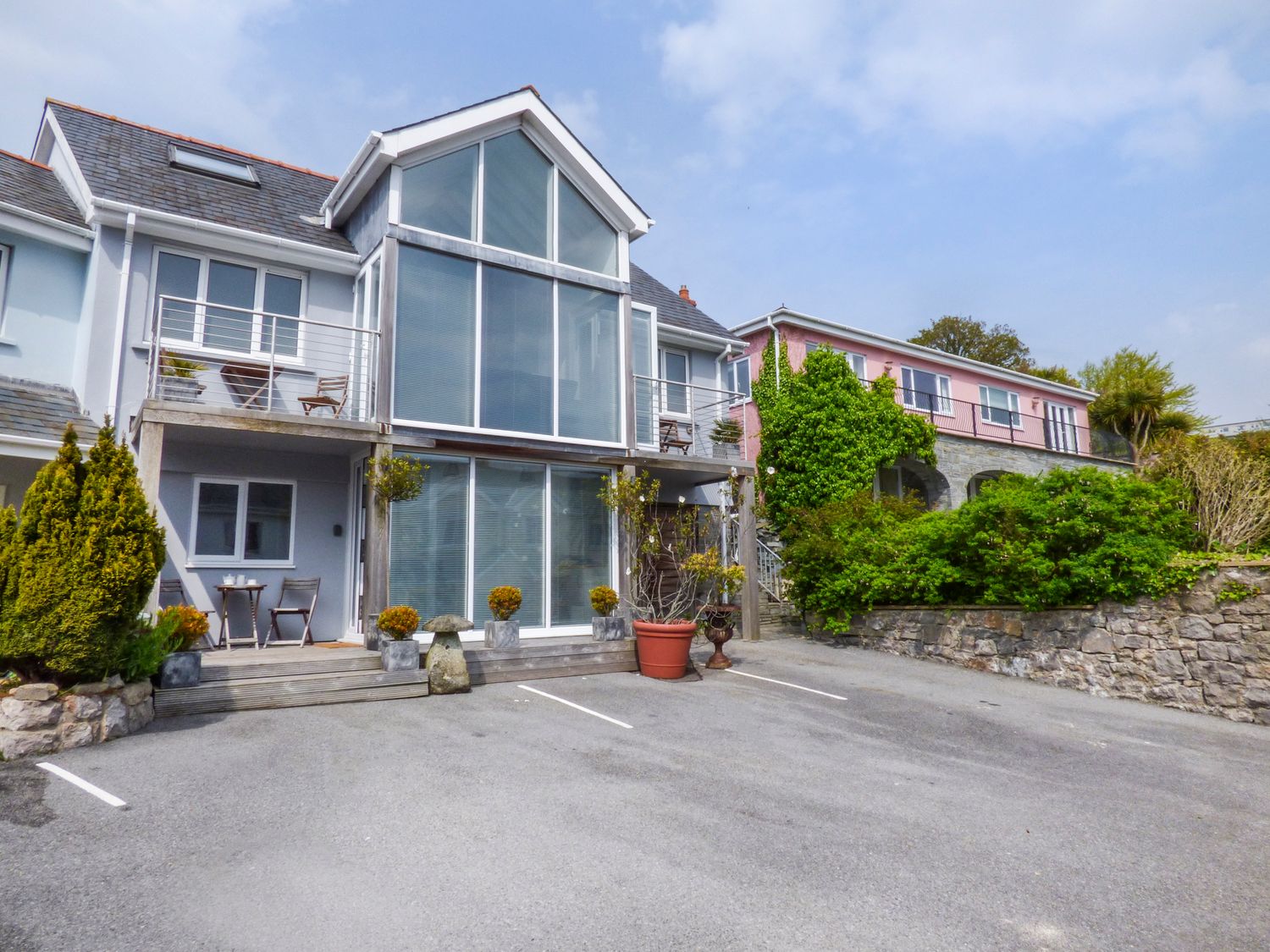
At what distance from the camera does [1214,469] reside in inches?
449

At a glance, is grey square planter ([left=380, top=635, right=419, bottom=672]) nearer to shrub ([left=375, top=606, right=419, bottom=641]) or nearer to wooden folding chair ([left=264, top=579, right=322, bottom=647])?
shrub ([left=375, top=606, right=419, bottom=641])

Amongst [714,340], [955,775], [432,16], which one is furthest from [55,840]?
[714,340]

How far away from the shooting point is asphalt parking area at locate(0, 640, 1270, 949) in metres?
3.53

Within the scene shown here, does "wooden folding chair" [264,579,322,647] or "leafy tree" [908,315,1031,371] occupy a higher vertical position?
"leafy tree" [908,315,1031,371]

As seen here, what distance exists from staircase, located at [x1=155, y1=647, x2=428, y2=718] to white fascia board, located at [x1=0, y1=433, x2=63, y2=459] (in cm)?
321

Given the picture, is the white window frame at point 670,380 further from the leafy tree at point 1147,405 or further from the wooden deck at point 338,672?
the leafy tree at point 1147,405

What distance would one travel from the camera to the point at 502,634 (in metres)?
9.37

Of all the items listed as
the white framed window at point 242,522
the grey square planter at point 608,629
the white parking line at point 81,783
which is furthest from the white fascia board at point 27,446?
the grey square planter at point 608,629

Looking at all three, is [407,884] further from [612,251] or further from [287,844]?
[612,251]

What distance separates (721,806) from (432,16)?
965cm

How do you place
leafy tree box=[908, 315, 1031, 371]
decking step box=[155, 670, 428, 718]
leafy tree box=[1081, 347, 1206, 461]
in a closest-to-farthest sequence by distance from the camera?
1. decking step box=[155, 670, 428, 718]
2. leafy tree box=[1081, 347, 1206, 461]
3. leafy tree box=[908, 315, 1031, 371]

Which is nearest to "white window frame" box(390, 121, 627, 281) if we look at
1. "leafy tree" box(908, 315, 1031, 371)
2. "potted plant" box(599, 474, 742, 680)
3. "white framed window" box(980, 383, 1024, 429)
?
"potted plant" box(599, 474, 742, 680)

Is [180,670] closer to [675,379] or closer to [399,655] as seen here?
[399,655]

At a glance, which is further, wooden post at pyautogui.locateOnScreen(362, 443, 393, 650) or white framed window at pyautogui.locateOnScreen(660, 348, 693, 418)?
white framed window at pyautogui.locateOnScreen(660, 348, 693, 418)
